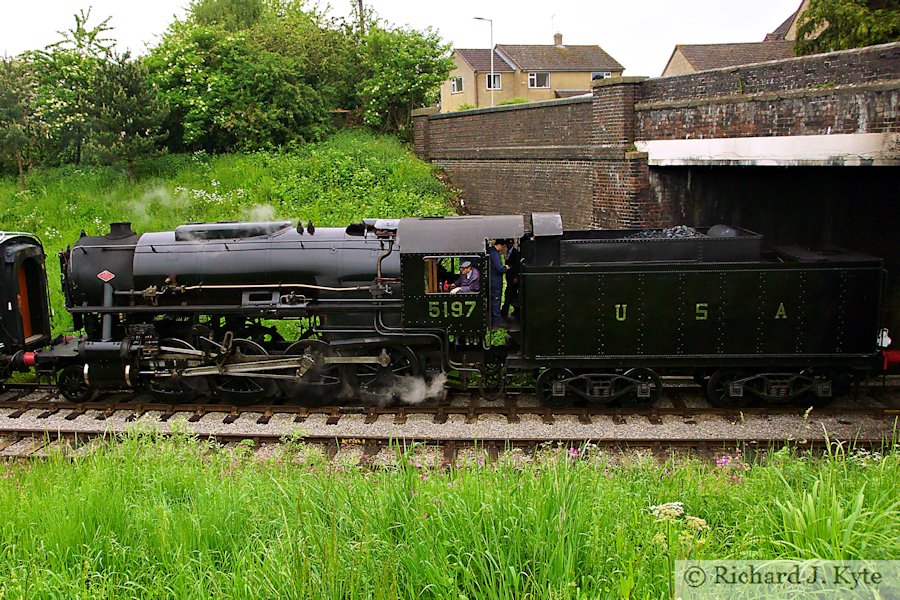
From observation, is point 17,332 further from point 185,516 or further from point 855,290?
point 855,290

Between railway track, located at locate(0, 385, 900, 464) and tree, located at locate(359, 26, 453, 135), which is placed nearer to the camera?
railway track, located at locate(0, 385, 900, 464)

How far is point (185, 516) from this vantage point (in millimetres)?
5508

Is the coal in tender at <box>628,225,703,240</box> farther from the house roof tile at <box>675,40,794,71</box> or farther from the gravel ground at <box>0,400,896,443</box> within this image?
the house roof tile at <box>675,40,794,71</box>

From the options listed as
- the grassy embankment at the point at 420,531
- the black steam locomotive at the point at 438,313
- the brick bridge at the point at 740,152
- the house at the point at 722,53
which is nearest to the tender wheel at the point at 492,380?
the black steam locomotive at the point at 438,313

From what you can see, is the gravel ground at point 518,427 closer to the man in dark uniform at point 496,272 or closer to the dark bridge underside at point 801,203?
the man in dark uniform at point 496,272

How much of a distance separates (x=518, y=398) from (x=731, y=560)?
23.1 feet

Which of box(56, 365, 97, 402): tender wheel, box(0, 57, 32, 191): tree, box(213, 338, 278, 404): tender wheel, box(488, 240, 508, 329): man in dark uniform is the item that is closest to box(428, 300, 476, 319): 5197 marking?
box(488, 240, 508, 329): man in dark uniform

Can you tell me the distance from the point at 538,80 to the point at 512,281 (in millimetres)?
44623

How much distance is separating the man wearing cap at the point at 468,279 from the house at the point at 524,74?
42719 mm

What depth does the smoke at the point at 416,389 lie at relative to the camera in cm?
1124

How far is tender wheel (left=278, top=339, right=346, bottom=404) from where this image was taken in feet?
36.5

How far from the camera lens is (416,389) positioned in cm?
1131

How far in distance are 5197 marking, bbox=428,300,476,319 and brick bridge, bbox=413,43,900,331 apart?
529 cm

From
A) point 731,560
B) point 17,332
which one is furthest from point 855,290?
point 17,332
